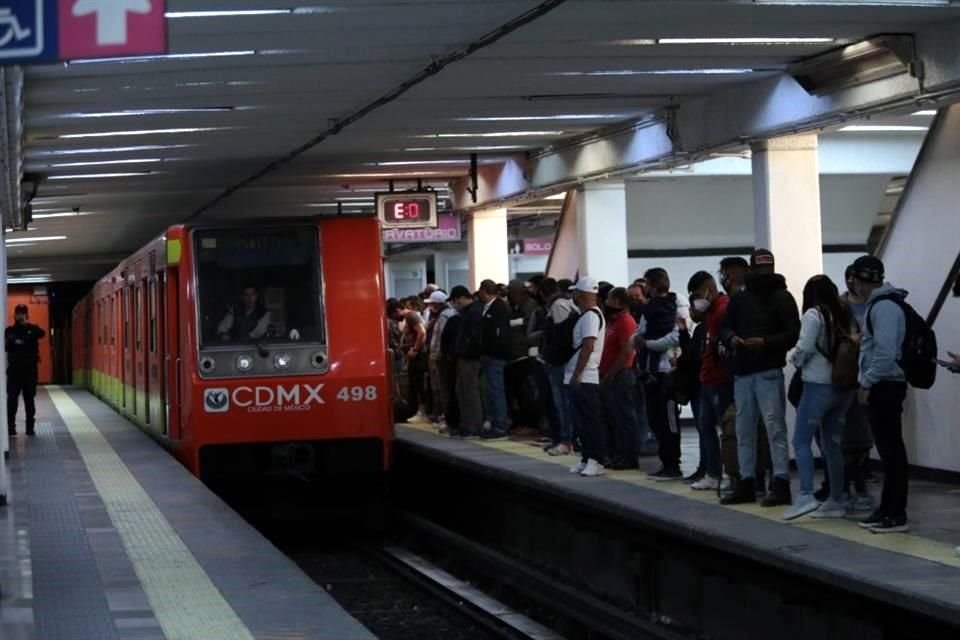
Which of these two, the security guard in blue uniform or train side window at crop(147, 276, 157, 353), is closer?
train side window at crop(147, 276, 157, 353)

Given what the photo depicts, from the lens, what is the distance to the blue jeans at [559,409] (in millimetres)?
14867

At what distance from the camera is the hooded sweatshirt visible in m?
9.10

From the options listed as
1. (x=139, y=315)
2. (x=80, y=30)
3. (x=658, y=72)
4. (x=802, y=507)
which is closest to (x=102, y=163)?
(x=139, y=315)

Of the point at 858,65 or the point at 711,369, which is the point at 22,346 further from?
the point at 858,65

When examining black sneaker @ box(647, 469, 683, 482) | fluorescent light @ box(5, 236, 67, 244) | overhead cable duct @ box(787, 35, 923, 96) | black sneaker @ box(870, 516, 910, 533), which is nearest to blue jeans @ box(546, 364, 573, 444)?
black sneaker @ box(647, 469, 683, 482)

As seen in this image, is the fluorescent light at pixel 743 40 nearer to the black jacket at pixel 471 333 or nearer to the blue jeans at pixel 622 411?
the blue jeans at pixel 622 411

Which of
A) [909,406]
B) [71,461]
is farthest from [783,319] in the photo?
[71,461]

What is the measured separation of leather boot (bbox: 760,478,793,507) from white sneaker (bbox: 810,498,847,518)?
574 mm

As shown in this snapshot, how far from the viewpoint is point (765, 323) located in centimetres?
1034

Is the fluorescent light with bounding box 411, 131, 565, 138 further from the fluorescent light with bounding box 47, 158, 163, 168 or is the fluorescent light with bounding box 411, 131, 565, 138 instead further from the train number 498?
the train number 498

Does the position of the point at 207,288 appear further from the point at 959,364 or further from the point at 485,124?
the point at 959,364

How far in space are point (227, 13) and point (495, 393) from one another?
753cm

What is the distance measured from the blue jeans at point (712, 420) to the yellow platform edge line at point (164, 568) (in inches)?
149

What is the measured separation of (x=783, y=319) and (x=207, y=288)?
19.7 feet
